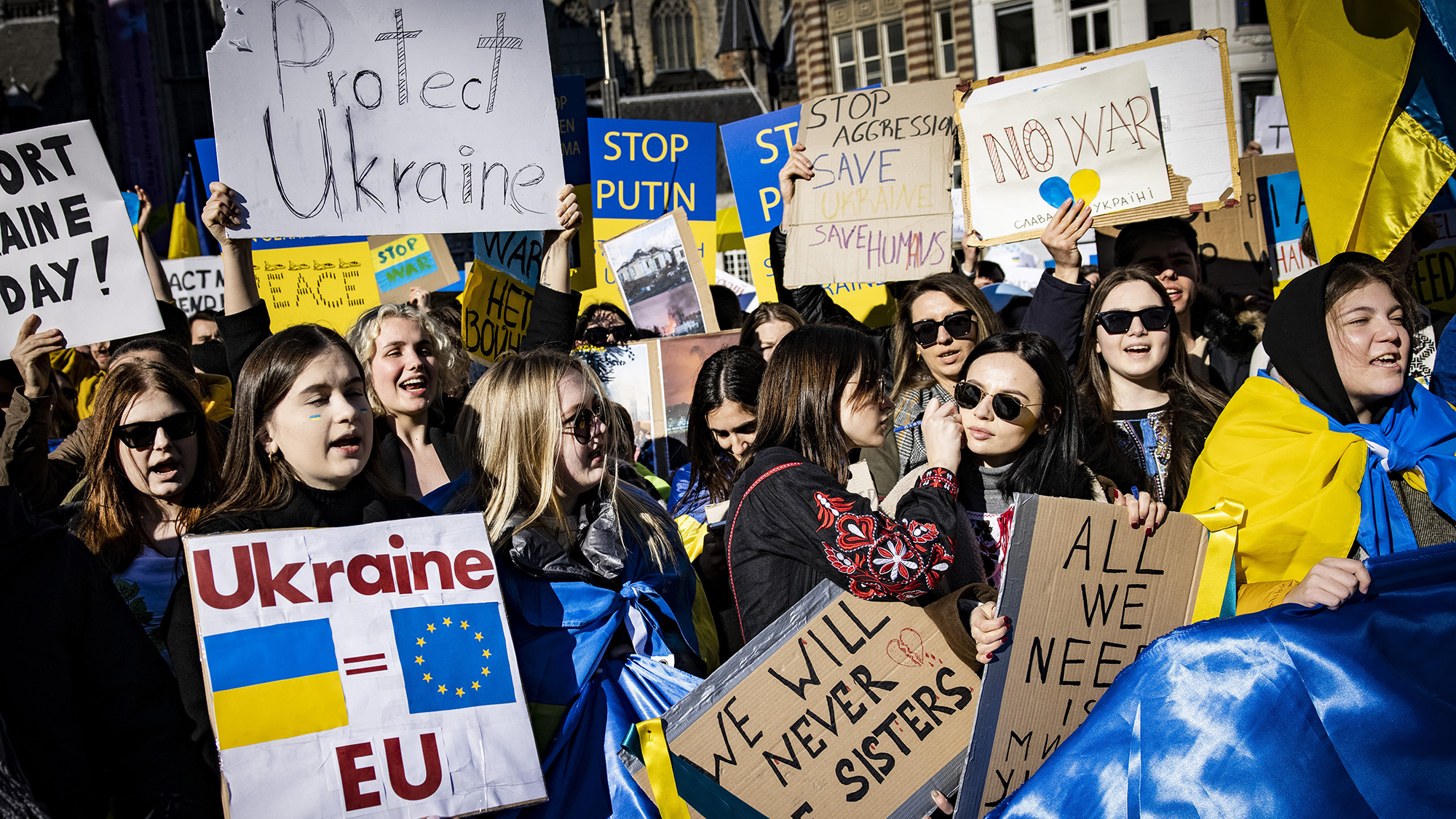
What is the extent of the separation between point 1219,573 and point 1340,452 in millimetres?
494

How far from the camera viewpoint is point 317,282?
18.9 feet

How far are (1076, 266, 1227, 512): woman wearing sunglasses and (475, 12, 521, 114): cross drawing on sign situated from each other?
2178mm

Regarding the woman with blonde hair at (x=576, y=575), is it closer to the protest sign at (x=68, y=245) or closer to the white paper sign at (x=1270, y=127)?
the protest sign at (x=68, y=245)

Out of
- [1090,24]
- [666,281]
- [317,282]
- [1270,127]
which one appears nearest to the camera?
[666,281]

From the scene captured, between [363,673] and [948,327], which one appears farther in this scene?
[948,327]

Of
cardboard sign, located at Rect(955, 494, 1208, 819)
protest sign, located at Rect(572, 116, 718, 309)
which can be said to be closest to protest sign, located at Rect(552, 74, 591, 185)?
protest sign, located at Rect(572, 116, 718, 309)

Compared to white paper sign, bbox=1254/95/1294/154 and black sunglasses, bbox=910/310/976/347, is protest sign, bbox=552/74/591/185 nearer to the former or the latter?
black sunglasses, bbox=910/310/976/347

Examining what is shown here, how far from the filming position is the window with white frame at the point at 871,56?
1120 inches

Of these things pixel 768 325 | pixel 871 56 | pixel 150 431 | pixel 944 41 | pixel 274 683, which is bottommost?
pixel 274 683

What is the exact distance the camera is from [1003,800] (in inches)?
91.4

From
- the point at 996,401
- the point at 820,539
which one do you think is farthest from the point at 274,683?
the point at 996,401

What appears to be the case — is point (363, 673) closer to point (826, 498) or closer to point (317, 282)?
point (826, 498)

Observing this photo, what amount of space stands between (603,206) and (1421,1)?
4316mm

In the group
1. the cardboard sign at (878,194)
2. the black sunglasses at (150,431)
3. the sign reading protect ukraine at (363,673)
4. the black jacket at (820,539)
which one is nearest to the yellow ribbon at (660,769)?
the sign reading protect ukraine at (363,673)
